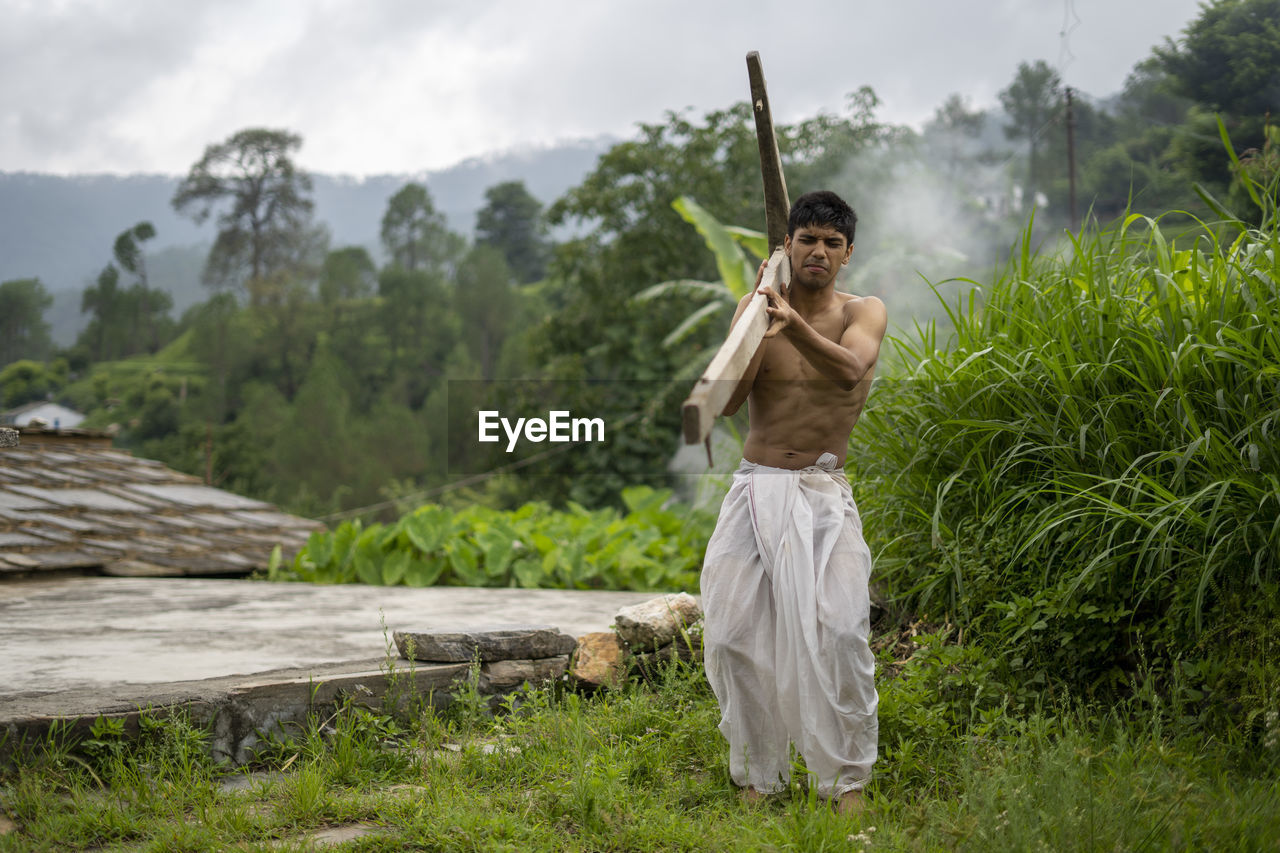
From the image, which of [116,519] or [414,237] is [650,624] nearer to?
[116,519]

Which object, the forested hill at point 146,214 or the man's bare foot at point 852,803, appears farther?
the forested hill at point 146,214

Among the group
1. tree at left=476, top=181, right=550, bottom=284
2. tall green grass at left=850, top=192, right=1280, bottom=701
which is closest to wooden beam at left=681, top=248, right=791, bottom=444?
tall green grass at left=850, top=192, right=1280, bottom=701

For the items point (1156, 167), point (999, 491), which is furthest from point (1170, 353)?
point (1156, 167)

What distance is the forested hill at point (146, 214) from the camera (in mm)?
56875

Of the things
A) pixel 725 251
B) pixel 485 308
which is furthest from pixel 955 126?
pixel 725 251

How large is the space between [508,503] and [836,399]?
19.4m

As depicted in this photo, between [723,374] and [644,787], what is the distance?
1.42 metres

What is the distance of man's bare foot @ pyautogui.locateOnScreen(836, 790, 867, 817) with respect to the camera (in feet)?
8.27

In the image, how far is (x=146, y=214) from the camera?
108 meters

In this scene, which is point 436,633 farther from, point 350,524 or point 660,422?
point 660,422

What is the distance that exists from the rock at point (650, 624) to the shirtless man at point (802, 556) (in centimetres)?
87

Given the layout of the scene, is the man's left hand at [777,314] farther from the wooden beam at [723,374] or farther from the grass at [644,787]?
the grass at [644,787]

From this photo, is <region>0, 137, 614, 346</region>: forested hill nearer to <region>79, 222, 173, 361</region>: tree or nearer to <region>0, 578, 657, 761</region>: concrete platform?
<region>79, 222, 173, 361</region>: tree

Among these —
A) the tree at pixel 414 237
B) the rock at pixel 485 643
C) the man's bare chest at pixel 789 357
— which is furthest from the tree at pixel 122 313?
the man's bare chest at pixel 789 357
